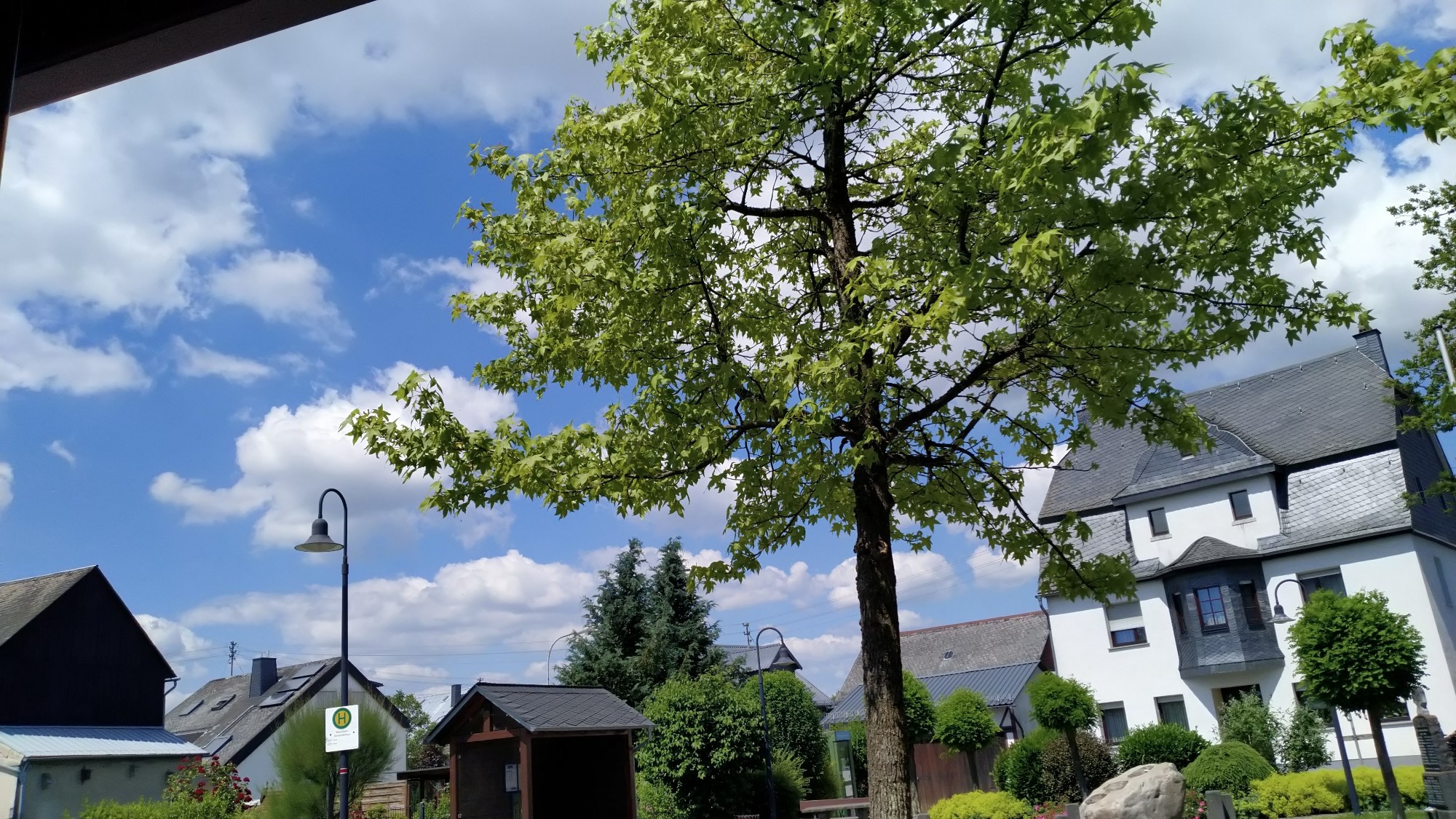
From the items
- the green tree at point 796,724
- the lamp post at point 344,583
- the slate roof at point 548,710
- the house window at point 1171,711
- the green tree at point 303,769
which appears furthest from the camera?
the house window at point 1171,711

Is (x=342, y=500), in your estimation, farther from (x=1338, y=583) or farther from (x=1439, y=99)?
(x=1338, y=583)

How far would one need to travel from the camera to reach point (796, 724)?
29984 millimetres

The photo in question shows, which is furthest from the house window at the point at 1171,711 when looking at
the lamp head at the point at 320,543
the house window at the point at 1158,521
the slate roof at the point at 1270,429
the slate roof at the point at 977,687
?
the lamp head at the point at 320,543

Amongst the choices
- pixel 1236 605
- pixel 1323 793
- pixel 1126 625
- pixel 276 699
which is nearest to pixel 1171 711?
pixel 1126 625

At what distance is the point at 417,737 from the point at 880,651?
64121 millimetres

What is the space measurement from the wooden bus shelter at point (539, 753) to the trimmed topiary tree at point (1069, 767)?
13.0 metres

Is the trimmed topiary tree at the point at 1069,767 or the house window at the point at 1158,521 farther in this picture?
the house window at the point at 1158,521

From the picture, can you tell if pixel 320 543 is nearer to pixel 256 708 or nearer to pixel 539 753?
pixel 539 753

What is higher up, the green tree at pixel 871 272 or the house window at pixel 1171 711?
the green tree at pixel 871 272

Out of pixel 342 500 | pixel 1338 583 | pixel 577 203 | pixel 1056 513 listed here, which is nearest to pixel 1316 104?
pixel 577 203

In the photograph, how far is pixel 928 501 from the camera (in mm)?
9703

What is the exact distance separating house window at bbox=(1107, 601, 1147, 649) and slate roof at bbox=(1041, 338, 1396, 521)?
396cm

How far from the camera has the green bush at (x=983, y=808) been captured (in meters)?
23.1

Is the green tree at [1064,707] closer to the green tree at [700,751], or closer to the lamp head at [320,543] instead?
the green tree at [700,751]
